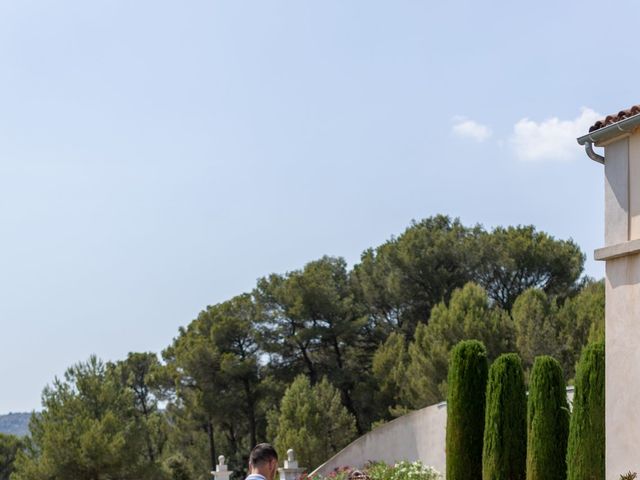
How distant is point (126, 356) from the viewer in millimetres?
50625

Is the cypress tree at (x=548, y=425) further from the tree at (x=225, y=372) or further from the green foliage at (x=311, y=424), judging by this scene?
the tree at (x=225, y=372)

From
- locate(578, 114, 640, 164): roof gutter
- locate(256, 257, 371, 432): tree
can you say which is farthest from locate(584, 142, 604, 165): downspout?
locate(256, 257, 371, 432): tree

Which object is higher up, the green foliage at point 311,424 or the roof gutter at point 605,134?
the green foliage at point 311,424

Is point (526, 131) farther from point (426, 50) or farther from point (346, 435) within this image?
point (346, 435)

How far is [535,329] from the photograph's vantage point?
30453 mm

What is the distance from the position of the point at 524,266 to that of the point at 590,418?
2559cm

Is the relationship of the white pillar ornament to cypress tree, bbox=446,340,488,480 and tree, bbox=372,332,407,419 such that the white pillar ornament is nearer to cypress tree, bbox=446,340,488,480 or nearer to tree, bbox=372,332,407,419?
cypress tree, bbox=446,340,488,480

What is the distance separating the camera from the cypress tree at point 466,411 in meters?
15.5

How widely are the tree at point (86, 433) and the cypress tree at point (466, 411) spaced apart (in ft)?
55.7

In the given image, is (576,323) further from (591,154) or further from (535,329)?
(591,154)

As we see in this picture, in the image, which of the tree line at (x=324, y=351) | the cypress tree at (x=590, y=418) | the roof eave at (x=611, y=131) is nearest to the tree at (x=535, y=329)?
the tree line at (x=324, y=351)

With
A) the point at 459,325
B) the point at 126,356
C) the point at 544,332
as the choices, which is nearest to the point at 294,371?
the point at 459,325

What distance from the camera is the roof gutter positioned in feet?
35.2

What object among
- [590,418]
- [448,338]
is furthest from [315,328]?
[590,418]
